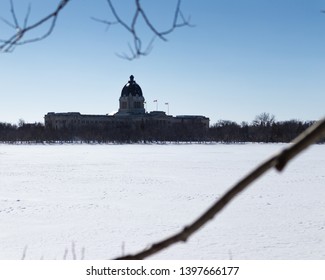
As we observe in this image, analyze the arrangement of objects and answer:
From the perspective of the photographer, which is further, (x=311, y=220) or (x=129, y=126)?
(x=129, y=126)

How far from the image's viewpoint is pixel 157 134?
89062 mm

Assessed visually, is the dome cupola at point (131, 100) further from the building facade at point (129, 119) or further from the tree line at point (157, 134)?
the tree line at point (157, 134)

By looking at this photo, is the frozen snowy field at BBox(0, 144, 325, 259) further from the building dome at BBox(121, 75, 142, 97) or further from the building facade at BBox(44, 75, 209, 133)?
the building dome at BBox(121, 75, 142, 97)

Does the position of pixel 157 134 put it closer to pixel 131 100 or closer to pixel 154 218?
pixel 131 100

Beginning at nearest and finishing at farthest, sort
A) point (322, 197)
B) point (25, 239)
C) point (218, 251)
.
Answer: point (218, 251) → point (25, 239) → point (322, 197)

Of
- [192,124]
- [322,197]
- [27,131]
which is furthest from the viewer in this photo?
[192,124]

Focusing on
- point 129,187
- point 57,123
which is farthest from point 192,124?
point 129,187

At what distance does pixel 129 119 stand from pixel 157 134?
8.67 m

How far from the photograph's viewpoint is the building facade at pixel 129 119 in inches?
3652

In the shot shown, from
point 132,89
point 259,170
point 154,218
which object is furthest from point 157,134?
point 259,170

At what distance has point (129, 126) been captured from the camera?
9288cm
